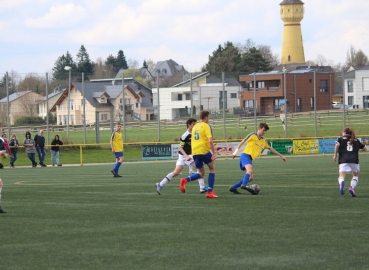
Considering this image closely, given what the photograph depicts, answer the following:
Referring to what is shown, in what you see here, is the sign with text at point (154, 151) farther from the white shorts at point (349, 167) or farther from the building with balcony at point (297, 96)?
the white shorts at point (349, 167)

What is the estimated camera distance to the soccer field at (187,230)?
8.05 meters

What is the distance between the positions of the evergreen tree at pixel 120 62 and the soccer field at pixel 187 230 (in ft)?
511

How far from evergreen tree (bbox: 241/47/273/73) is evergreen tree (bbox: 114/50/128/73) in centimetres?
7394

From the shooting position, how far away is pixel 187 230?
407 inches

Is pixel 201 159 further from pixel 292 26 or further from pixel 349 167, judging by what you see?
pixel 292 26

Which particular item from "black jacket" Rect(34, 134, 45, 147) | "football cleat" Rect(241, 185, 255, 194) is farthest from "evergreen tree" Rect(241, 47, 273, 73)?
"football cleat" Rect(241, 185, 255, 194)

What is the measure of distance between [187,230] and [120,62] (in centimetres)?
16517

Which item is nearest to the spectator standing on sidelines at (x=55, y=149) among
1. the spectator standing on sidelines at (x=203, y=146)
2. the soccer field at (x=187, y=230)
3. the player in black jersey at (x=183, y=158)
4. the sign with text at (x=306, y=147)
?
the sign with text at (x=306, y=147)

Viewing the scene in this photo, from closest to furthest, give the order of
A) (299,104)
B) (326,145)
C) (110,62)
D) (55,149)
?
(55,149) < (326,145) < (299,104) < (110,62)

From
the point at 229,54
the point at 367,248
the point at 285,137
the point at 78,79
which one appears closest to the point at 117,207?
the point at 367,248

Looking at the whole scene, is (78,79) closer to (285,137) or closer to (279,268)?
(285,137)

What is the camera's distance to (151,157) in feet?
134

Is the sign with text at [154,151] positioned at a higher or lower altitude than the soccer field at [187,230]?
lower

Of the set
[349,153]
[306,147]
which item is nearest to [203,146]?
[349,153]
